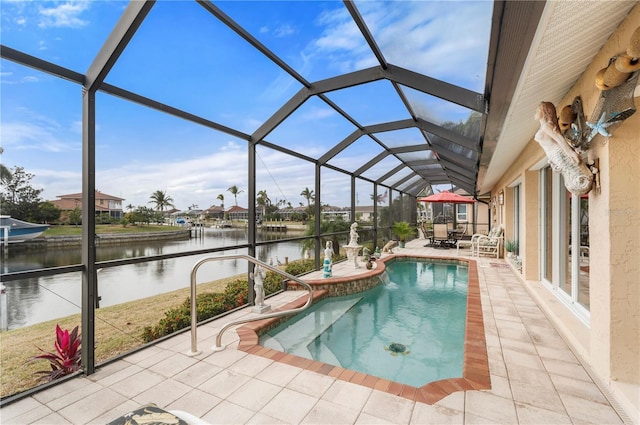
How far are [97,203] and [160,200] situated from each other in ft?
4.19

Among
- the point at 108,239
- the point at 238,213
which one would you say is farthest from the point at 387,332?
the point at 108,239

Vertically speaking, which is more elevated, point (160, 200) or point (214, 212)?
point (160, 200)

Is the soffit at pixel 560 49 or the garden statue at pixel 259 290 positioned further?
the garden statue at pixel 259 290

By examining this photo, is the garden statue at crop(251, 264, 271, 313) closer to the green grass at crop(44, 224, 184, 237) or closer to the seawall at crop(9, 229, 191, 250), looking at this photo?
the seawall at crop(9, 229, 191, 250)

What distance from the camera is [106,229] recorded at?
124 inches

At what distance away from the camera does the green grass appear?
2834mm

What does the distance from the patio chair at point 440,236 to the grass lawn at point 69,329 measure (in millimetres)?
11258

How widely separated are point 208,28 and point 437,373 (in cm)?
460

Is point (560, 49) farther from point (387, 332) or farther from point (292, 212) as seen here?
point (292, 212)

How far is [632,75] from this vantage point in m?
1.88

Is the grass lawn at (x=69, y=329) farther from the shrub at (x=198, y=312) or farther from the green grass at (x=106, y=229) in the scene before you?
the green grass at (x=106, y=229)

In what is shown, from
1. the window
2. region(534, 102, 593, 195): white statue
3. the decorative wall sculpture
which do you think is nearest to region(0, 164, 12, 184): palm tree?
the decorative wall sculpture

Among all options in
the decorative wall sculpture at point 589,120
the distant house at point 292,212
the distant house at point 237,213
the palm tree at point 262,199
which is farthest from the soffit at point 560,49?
the distant house at point 292,212

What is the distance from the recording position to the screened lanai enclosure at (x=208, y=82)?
8.26 feet
